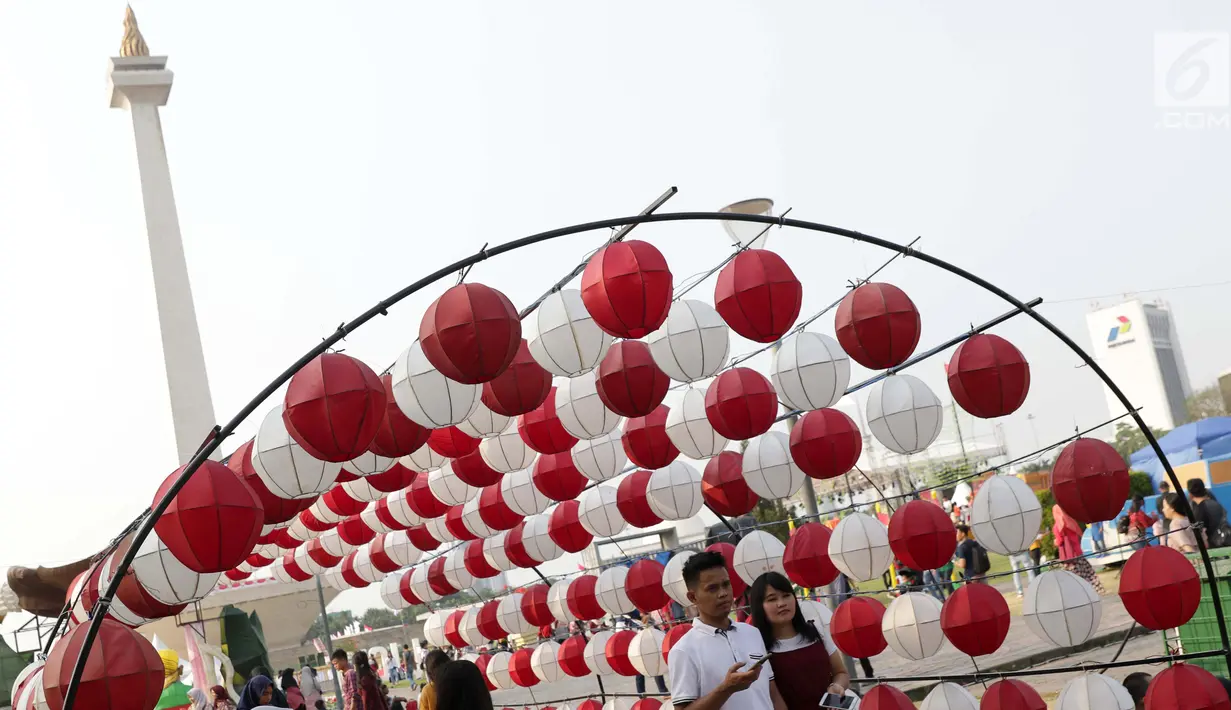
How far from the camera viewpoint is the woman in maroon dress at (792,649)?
4078 mm

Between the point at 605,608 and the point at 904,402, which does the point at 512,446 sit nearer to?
the point at 605,608

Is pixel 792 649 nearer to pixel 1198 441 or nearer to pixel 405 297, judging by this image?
pixel 405 297

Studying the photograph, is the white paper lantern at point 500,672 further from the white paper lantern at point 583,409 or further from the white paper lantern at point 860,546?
the white paper lantern at point 860,546

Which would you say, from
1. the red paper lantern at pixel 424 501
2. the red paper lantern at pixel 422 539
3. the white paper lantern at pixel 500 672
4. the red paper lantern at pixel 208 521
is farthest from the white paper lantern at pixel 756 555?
the red paper lantern at pixel 422 539

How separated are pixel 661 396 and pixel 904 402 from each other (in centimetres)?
142

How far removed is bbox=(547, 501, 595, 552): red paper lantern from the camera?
9.10m

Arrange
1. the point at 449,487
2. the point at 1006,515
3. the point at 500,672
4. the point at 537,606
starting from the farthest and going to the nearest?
the point at 500,672 < the point at 537,606 < the point at 449,487 < the point at 1006,515

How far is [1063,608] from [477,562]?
6.30 metres

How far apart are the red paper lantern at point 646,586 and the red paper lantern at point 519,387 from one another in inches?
101

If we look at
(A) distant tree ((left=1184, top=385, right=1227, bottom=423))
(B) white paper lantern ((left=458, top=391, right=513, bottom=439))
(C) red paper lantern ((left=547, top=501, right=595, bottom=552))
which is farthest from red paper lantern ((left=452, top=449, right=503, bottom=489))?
(A) distant tree ((left=1184, top=385, right=1227, bottom=423))

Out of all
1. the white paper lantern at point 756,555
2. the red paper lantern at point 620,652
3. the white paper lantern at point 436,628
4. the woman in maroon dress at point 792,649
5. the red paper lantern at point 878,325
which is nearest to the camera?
the woman in maroon dress at point 792,649

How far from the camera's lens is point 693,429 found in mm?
7035

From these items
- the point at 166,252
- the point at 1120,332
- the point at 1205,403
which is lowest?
the point at 1205,403

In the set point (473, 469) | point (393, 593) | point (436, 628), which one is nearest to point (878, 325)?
point (473, 469)
